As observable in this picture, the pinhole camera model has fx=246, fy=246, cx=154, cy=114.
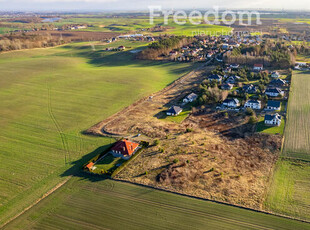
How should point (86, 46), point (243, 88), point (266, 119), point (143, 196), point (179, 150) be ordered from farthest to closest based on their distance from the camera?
point (86, 46)
point (243, 88)
point (266, 119)
point (179, 150)
point (143, 196)

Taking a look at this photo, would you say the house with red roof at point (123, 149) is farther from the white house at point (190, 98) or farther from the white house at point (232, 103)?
the white house at point (232, 103)

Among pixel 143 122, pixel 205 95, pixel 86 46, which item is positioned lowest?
pixel 143 122

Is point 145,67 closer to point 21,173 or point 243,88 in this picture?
point 243,88

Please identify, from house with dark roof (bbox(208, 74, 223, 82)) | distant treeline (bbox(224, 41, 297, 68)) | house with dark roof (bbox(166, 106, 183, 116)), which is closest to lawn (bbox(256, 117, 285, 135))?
house with dark roof (bbox(166, 106, 183, 116))

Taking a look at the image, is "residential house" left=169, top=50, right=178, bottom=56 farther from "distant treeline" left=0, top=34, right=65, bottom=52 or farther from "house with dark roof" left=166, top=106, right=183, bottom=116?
"distant treeline" left=0, top=34, right=65, bottom=52

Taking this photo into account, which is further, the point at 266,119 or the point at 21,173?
the point at 266,119

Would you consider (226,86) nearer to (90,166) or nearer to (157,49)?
(90,166)

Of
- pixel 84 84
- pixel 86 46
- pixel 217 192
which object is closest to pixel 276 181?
pixel 217 192

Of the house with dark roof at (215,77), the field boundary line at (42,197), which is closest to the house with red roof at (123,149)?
the field boundary line at (42,197)
